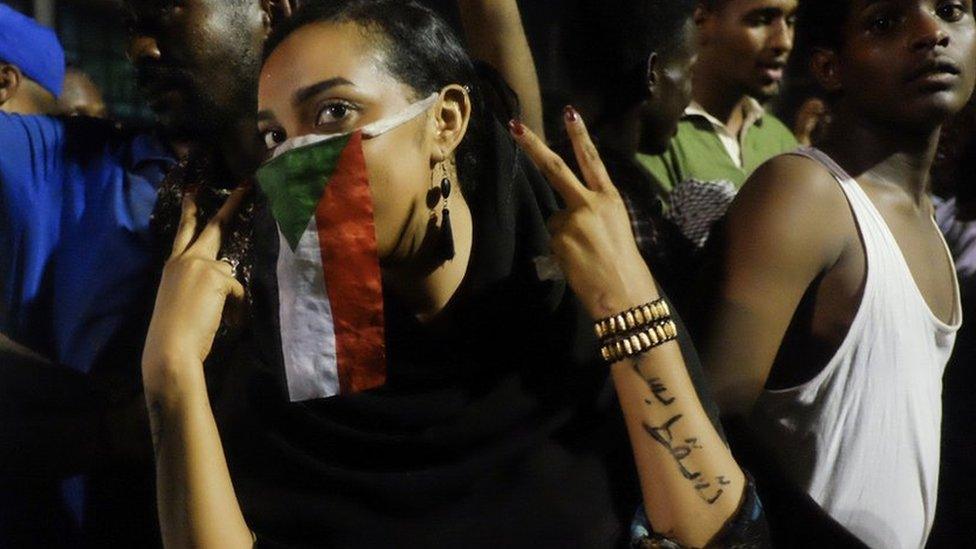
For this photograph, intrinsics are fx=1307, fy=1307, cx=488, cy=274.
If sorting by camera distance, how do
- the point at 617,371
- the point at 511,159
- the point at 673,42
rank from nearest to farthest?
the point at 617,371 → the point at 511,159 → the point at 673,42

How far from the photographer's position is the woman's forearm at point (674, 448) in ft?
6.81

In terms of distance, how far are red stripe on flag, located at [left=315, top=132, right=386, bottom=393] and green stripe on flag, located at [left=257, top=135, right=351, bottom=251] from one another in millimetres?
15

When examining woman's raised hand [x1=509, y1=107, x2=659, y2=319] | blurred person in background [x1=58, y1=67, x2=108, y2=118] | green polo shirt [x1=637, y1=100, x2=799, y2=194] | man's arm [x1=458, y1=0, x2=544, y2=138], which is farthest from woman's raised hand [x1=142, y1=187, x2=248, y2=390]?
blurred person in background [x1=58, y1=67, x2=108, y2=118]

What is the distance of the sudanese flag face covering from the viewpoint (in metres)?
2.08

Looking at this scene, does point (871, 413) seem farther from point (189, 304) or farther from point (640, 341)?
point (189, 304)

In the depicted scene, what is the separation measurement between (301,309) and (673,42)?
1.86 metres

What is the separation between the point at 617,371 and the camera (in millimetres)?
2098

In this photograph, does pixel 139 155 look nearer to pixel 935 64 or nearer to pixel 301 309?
pixel 301 309

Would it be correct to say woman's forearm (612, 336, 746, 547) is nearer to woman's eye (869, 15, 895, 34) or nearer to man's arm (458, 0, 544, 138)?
man's arm (458, 0, 544, 138)

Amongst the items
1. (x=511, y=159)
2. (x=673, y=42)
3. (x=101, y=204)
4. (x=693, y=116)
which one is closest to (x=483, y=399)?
(x=511, y=159)

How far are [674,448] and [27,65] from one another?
2249 mm

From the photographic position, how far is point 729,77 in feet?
13.9

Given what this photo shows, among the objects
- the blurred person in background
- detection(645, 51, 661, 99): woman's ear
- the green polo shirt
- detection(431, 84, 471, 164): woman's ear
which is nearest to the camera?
detection(431, 84, 471, 164): woman's ear

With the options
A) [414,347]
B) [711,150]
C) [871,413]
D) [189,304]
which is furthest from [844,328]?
[711,150]
